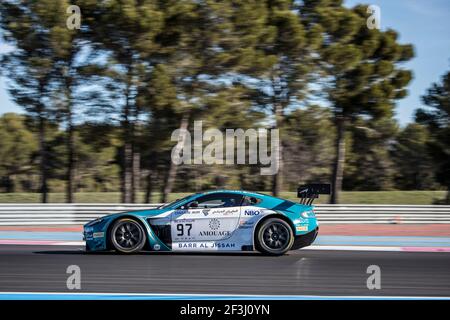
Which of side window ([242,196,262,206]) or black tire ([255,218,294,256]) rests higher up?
side window ([242,196,262,206])

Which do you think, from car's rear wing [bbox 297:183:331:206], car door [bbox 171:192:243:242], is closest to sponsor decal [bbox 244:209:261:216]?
car door [bbox 171:192:243:242]

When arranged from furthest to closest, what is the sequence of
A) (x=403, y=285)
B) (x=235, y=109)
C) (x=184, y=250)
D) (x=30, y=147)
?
(x=30, y=147), (x=235, y=109), (x=184, y=250), (x=403, y=285)

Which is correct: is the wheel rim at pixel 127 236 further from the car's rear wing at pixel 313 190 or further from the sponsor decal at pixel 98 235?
the car's rear wing at pixel 313 190

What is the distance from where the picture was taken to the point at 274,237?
9914 mm

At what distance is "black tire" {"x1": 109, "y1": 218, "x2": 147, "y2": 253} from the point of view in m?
9.77

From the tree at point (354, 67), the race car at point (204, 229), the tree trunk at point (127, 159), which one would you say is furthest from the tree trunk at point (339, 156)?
the race car at point (204, 229)

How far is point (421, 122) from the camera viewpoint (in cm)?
3331

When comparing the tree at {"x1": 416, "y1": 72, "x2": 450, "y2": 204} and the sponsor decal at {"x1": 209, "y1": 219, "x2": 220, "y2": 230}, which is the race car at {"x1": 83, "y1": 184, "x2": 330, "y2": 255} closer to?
the sponsor decal at {"x1": 209, "y1": 219, "x2": 220, "y2": 230}

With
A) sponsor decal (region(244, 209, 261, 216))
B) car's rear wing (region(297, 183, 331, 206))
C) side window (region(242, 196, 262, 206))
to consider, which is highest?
car's rear wing (region(297, 183, 331, 206))

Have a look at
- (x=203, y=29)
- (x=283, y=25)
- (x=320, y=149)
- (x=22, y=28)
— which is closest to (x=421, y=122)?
(x=320, y=149)

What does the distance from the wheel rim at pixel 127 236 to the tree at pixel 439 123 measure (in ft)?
84.1

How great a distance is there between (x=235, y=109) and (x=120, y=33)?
17.0ft

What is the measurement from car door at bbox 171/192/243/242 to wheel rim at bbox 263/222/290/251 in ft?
1.77
